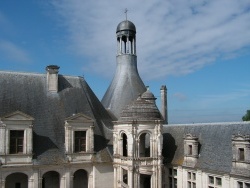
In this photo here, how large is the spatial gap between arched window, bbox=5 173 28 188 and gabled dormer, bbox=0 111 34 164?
70.7 inches

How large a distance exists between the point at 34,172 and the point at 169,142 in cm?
1109

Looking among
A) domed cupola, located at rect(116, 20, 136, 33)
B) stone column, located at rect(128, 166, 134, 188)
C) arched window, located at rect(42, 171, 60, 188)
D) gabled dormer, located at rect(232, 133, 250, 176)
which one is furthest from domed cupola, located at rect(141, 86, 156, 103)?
gabled dormer, located at rect(232, 133, 250, 176)

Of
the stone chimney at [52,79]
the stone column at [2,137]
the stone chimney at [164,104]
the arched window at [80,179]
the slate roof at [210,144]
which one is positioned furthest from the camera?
the stone chimney at [164,104]

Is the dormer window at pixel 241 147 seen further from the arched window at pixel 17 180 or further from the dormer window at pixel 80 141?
the arched window at pixel 17 180

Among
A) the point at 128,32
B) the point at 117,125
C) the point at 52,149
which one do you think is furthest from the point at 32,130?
the point at 128,32

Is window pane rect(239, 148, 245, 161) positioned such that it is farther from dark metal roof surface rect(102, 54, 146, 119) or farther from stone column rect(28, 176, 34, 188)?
stone column rect(28, 176, 34, 188)

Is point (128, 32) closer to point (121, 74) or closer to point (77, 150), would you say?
point (121, 74)

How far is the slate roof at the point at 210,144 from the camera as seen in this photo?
2109cm

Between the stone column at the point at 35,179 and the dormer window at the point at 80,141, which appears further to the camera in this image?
the dormer window at the point at 80,141

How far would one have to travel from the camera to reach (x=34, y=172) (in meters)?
22.7

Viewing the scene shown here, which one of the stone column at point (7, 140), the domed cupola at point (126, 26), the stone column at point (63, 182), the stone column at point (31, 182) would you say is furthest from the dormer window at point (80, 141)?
the domed cupola at point (126, 26)

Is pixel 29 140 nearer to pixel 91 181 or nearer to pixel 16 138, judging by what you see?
pixel 16 138

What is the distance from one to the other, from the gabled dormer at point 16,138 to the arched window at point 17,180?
1.79 metres

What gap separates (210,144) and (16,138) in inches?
541
